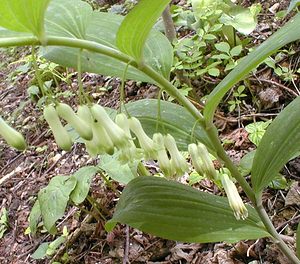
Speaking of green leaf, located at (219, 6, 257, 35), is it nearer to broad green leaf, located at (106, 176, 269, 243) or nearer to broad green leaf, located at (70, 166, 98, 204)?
broad green leaf, located at (70, 166, 98, 204)

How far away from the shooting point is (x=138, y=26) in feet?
3.89

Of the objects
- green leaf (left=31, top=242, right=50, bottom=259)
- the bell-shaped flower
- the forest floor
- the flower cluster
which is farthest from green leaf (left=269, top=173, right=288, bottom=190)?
green leaf (left=31, top=242, right=50, bottom=259)

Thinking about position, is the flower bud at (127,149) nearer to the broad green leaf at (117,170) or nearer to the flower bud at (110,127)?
the flower bud at (110,127)

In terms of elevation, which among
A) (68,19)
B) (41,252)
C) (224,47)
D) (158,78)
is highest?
(68,19)

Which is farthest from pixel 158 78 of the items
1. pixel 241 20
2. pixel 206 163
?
pixel 241 20

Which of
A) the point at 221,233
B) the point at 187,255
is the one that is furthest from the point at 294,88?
the point at 221,233

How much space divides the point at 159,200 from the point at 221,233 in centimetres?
25

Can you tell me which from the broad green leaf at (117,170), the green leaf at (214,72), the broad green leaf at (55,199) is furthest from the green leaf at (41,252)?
the green leaf at (214,72)

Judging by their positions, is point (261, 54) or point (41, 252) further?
point (41, 252)

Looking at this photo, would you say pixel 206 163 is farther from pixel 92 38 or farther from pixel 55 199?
pixel 55 199

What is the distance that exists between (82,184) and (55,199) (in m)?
0.16

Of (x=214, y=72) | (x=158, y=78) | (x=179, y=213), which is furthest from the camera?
(x=214, y=72)

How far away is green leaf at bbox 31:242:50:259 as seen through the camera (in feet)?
9.02

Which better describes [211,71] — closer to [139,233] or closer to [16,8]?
[139,233]
